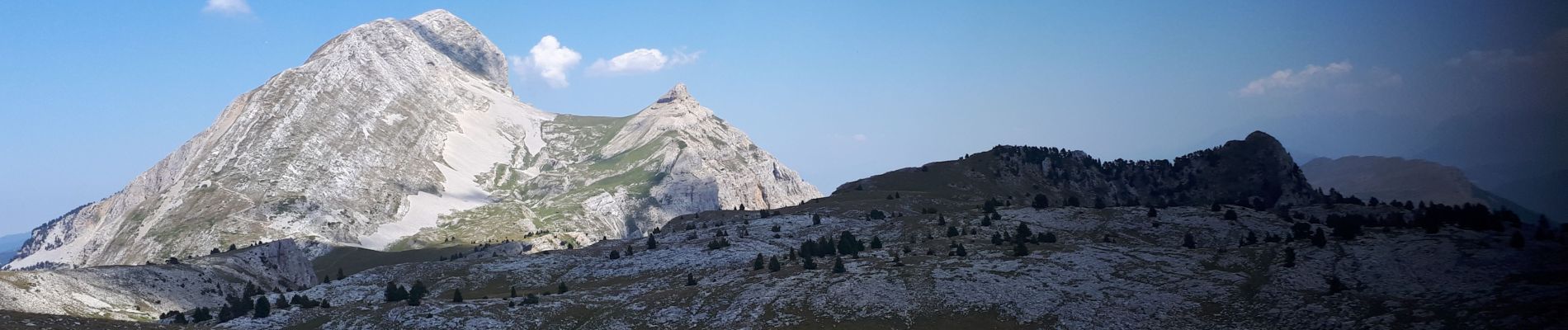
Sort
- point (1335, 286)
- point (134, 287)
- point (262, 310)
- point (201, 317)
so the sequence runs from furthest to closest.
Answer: point (134, 287) < point (201, 317) < point (262, 310) < point (1335, 286)

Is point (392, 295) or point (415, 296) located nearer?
point (415, 296)

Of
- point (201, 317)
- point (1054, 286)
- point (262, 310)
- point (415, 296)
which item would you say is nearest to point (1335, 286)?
point (1054, 286)

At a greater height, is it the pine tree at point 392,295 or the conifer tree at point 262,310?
the pine tree at point 392,295

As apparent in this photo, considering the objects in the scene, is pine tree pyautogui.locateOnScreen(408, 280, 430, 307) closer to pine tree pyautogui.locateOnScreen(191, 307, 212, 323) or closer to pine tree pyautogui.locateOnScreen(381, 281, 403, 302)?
pine tree pyautogui.locateOnScreen(381, 281, 403, 302)

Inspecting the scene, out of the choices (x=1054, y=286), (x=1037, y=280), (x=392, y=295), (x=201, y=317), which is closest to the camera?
(x=1054, y=286)

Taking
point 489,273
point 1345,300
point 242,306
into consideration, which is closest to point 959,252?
point 1345,300

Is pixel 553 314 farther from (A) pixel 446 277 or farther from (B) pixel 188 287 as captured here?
(B) pixel 188 287

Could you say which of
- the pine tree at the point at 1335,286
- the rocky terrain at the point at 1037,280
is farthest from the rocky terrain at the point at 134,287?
the pine tree at the point at 1335,286

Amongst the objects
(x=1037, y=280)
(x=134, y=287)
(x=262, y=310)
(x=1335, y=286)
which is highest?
(x=134, y=287)

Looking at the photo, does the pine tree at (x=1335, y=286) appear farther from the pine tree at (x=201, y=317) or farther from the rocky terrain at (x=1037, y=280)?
the pine tree at (x=201, y=317)

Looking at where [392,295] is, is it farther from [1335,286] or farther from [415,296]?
[1335,286]

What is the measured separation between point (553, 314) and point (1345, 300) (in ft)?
275

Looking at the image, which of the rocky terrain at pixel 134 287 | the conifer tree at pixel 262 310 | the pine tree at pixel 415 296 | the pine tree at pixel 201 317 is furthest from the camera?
the rocky terrain at pixel 134 287

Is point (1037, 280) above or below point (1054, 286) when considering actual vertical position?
above
